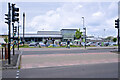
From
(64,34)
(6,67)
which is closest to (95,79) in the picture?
(6,67)

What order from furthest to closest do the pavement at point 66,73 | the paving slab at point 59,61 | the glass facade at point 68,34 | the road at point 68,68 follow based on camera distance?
the glass facade at point 68,34
the paving slab at point 59,61
the road at point 68,68
the pavement at point 66,73

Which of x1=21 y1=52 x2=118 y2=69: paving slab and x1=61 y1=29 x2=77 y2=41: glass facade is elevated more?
x1=61 y1=29 x2=77 y2=41: glass facade

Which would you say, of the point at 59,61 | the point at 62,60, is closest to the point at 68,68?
the point at 59,61

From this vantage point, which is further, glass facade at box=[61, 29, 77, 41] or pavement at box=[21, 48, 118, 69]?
glass facade at box=[61, 29, 77, 41]

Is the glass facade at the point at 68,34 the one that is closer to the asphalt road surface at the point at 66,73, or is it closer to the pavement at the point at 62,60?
the pavement at the point at 62,60

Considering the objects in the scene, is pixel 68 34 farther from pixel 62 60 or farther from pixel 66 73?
pixel 66 73

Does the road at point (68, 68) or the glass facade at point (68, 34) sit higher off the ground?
the glass facade at point (68, 34)

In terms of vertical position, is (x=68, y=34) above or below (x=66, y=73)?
above

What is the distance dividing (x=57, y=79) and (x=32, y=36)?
97603 millimetres

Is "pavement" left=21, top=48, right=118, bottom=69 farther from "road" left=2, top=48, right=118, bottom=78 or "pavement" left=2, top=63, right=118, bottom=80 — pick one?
"pavement" left=2, top=63, right=118, bottom=80

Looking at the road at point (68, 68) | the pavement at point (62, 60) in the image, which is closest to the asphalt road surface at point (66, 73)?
the road at point (68, 68)

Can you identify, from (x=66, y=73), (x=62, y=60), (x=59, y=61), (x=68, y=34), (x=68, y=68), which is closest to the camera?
(x=66, y=73)

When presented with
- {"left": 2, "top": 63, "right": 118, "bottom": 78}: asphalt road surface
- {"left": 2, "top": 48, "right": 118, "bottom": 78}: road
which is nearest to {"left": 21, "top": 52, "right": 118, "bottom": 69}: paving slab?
{"left": 2, "top": 48, "right": 118, "bottom": 78}: road

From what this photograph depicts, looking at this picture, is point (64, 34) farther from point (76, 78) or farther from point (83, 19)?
point (76, 78)
